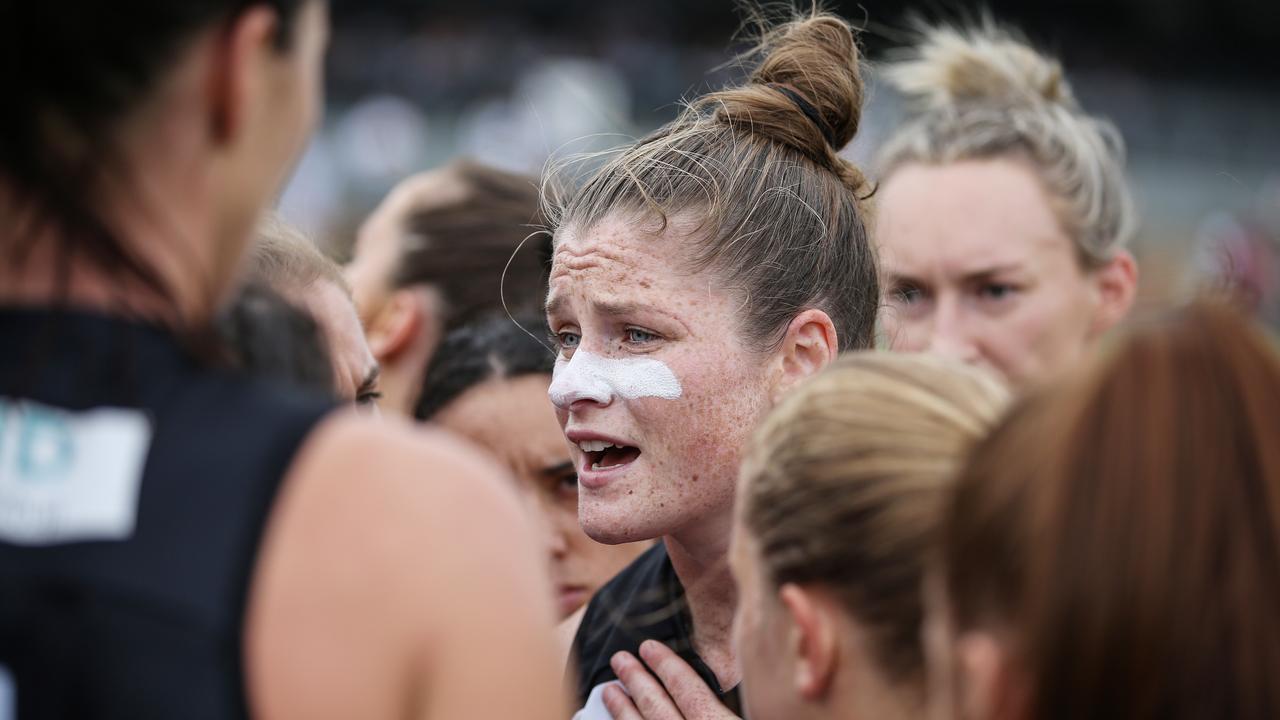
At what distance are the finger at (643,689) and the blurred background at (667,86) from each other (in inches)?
553

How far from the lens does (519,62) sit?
904 inches

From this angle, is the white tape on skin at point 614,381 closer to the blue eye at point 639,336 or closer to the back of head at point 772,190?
the blue eye at point 639,336

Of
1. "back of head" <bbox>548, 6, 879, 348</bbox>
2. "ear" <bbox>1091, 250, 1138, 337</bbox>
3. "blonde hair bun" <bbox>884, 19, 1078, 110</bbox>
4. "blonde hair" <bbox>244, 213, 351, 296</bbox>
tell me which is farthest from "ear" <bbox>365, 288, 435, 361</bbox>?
"ear" <bbox>1091, 250, 1138, 337</bbox>

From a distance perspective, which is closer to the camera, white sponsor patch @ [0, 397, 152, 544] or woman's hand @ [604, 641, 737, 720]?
white sponsor patch @ [0, 397, 152, 544]

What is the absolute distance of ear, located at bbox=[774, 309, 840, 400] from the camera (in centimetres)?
277

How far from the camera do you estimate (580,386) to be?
2688 millimetres

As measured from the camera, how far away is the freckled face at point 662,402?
2674 millimetres

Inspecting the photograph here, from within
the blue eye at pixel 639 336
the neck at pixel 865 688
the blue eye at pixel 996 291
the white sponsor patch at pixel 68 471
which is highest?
the blue eye at pixel 996 291

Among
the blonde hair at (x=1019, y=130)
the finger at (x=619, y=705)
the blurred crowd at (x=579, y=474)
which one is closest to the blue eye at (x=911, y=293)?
the blonde hair at (x=1019, y=130)

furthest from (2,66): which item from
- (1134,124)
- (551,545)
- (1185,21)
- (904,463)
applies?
(1185,21)

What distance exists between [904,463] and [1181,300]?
0.37 metres

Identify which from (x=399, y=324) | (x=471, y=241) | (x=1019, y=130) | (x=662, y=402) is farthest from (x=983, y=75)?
(x=662, y=402)

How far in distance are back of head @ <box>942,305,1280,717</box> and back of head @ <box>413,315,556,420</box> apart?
2.53m

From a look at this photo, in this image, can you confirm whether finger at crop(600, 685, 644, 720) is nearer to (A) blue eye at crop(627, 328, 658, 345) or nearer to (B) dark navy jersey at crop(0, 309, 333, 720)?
(A) blue eye at crop(627, 328, 658, 345)
